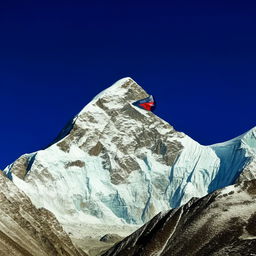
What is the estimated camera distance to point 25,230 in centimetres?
14650

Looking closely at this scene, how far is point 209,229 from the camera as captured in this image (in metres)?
99.6

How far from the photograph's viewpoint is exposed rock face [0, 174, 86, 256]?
123 m

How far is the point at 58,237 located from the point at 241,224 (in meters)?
85.1

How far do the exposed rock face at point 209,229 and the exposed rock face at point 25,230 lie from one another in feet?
71.1

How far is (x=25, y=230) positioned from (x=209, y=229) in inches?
2402

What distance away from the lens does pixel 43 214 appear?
189 metres

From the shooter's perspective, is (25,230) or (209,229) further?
(25,230)

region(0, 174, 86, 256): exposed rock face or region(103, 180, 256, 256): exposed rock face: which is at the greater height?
region(0, 174, 86, 256): exposed rock face

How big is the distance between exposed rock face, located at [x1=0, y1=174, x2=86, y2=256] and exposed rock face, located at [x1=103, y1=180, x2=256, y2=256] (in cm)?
2166

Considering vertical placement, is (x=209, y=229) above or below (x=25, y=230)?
below

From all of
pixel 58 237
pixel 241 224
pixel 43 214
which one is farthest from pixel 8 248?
pixel 43 214

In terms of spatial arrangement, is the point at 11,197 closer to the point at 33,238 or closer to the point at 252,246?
the point at 33,238

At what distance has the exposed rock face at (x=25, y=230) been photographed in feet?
404

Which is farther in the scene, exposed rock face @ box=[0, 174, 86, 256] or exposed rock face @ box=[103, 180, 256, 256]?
exposed rock face @ box=[0, 174, 86, 256]
